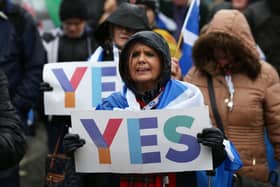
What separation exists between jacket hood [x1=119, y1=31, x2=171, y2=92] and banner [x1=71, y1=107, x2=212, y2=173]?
0.25m

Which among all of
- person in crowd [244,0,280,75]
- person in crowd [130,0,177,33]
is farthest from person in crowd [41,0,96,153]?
person in crowd [244,0,280,75]

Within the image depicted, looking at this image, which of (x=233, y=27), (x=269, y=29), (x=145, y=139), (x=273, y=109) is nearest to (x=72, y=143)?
(x=145, y=139)

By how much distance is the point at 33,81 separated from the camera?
639 cm

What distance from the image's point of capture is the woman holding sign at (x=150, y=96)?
4219 millimetres

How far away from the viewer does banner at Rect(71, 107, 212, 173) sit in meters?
4.12

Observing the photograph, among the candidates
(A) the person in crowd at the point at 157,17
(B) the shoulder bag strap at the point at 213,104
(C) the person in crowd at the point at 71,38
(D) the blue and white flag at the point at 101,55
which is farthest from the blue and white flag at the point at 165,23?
(B) the shoulder bag strap at the point at 213,104

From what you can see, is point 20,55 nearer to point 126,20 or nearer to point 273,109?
point 126,20

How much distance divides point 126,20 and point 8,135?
2.25m

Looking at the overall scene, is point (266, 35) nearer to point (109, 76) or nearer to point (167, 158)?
point (109, 76)

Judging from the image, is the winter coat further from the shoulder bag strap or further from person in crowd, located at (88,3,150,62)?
the shoulder bag strap

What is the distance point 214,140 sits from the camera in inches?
157

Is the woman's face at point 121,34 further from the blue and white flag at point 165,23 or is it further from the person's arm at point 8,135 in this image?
the blue and white flag at point 165,23

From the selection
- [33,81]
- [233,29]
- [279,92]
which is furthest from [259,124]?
[33,81]

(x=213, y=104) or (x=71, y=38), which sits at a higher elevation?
(x=71, y=38)
